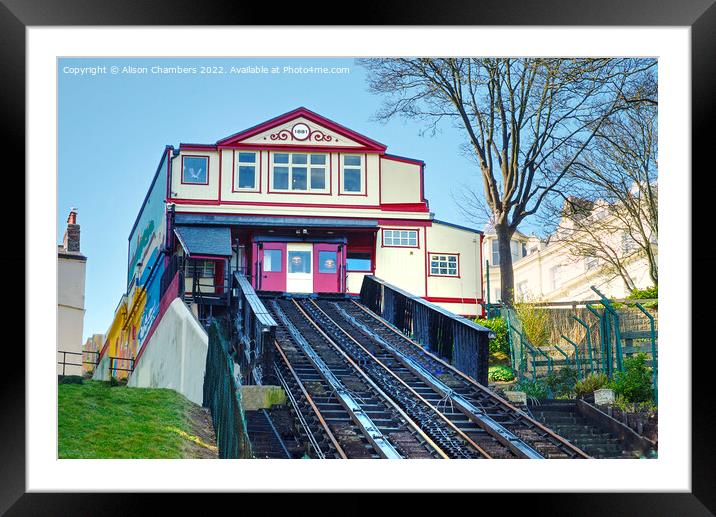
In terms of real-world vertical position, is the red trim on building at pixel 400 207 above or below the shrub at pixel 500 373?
above

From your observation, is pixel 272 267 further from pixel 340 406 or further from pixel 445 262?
pixel 340 406

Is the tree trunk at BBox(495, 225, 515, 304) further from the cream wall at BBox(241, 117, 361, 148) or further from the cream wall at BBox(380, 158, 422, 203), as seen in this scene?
the cream wall at BBox(241, 117, 361, 148)

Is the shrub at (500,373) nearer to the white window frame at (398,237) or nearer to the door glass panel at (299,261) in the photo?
the white window frame at (398,237)

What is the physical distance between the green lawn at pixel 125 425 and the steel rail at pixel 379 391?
1977 millimetres

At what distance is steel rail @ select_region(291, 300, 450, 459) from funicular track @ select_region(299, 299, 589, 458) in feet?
0.27

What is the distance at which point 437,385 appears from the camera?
13.8m

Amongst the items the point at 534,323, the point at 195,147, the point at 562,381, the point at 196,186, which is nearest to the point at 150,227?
the point at 196,186

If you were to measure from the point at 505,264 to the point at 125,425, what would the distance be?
5.00 m

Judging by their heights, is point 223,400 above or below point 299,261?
below

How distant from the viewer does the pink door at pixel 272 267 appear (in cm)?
1526

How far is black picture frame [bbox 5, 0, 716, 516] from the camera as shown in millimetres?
12148

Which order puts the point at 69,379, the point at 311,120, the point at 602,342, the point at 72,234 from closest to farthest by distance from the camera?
1. the point at 69,379
2. the point at 72,234
3. the point at 602,342
4. the point at 311,120

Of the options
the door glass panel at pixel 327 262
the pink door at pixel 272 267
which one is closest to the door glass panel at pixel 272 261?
the pink door at pixel 272 267
